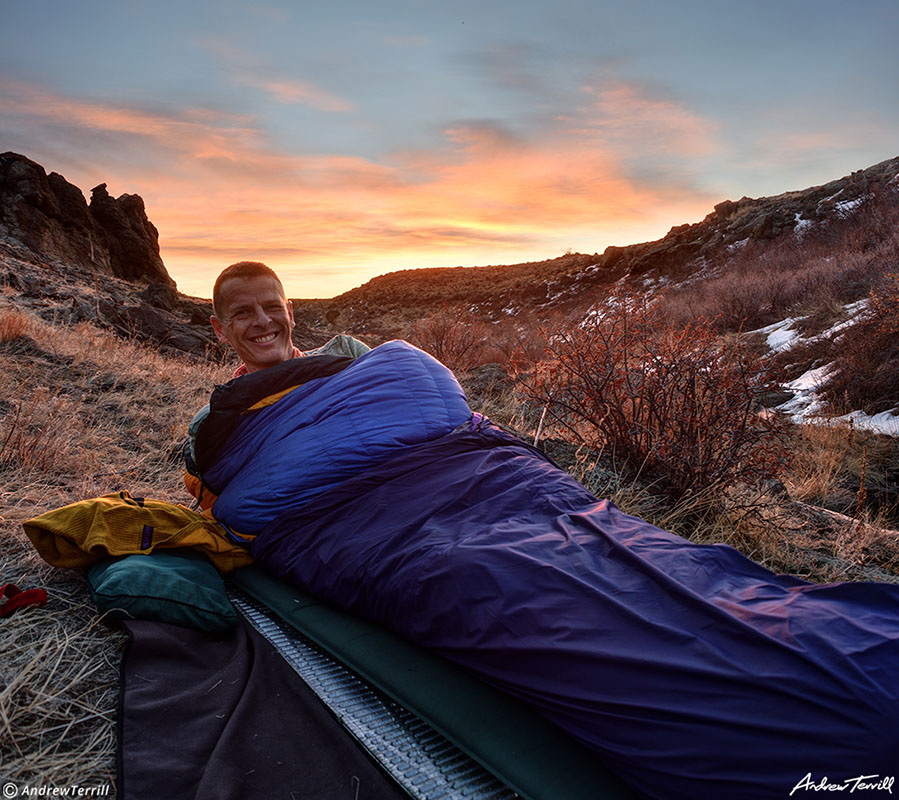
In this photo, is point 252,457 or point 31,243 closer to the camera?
point 252,457

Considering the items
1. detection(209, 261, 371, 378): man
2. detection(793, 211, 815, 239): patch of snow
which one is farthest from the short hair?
detection(793, 211, 815, 239): patch of snow

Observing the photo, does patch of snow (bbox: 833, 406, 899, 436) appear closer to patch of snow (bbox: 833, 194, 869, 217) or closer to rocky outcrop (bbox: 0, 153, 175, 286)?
patch of snow (bbox: 833, 194, 869, 217)

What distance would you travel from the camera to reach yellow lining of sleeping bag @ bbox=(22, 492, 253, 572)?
174 cm

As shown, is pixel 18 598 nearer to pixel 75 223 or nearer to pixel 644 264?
pixel 644 264

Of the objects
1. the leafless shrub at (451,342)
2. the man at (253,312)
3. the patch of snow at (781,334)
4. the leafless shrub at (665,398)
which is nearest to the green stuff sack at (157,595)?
the man at (253,312)

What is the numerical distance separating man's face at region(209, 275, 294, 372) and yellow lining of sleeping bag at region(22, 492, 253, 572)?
33.9 inches

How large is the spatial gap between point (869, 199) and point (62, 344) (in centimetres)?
1758

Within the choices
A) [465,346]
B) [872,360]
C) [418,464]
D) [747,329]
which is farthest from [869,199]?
[418,464]

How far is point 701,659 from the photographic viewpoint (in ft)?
3.50

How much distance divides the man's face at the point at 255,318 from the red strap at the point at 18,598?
4.05 feet

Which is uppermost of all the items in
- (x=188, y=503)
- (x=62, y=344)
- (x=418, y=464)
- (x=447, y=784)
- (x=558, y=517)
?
(x=62, y=344)

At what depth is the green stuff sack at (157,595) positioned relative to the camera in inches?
62.7

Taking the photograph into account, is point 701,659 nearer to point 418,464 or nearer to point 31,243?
point 418,464

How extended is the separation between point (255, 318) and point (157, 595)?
4.37 feet
